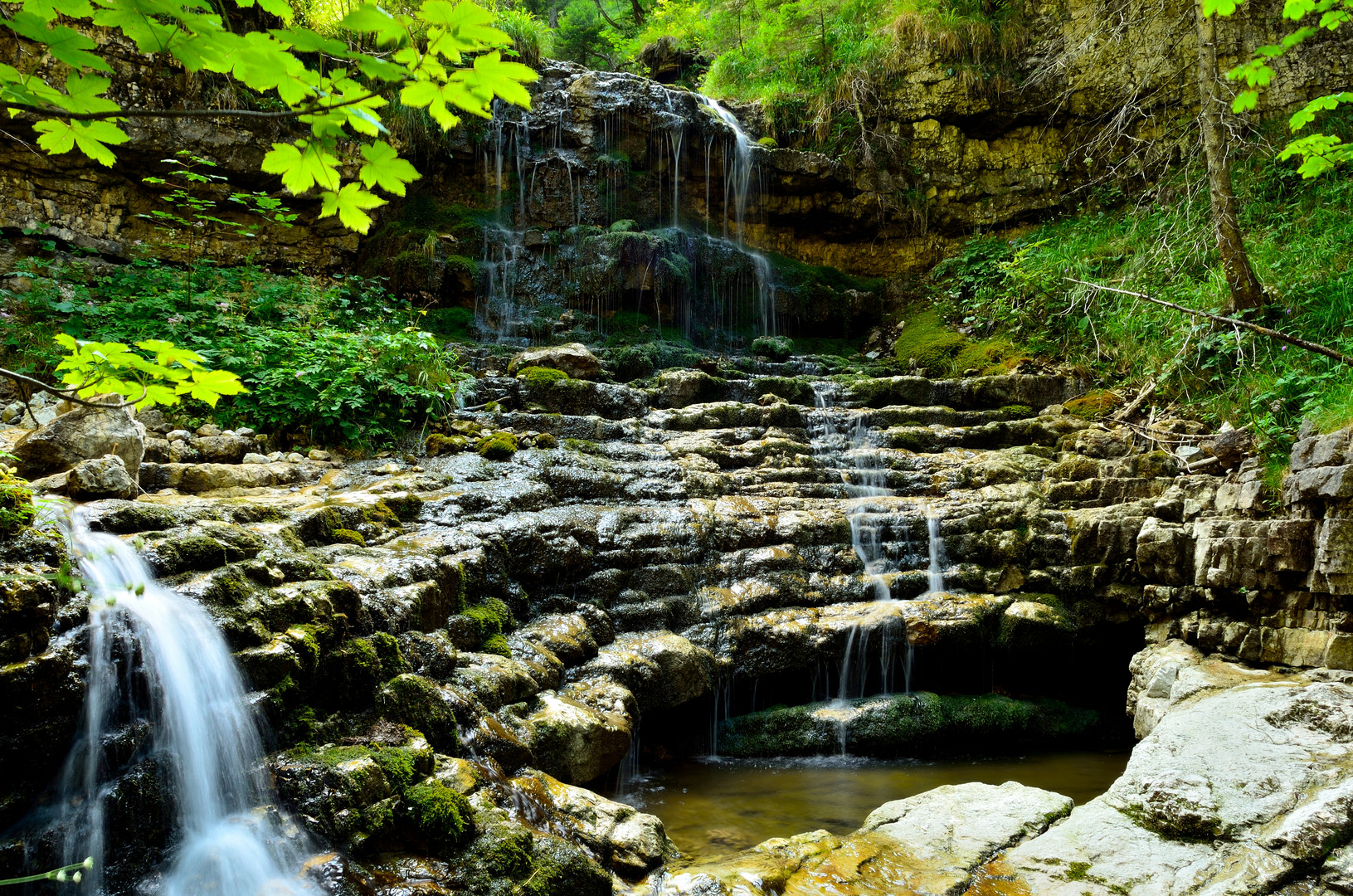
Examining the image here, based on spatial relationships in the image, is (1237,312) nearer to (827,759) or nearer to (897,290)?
(827,759)

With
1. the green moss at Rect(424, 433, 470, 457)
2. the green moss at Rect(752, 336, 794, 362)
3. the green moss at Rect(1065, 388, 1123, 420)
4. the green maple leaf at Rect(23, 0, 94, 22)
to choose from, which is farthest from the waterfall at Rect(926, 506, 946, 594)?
the green maple leaf at Rect(23, 0, 94, 22)

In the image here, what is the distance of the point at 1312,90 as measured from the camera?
35.1ft

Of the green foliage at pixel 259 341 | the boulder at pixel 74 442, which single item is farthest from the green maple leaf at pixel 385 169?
the green foliage at pixel 259 341

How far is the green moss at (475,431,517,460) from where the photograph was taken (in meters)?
6.98

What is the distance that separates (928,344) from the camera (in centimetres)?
1114

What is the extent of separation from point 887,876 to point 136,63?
12196mm

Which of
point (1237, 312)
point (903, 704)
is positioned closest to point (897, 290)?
point (1237, 312)

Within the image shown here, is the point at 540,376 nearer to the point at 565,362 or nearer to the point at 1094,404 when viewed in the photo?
the point at 565,362

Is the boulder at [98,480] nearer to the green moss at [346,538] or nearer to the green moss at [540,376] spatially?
the green moss at [346,538]

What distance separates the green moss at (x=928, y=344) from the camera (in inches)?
423

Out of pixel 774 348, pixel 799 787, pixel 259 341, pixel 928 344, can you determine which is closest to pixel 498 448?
pixel 259 341

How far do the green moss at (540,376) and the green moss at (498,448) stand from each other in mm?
1323

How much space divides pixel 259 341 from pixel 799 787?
6579 mm

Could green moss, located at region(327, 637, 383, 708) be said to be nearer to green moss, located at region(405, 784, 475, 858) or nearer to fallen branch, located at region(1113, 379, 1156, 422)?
green moss, located at region(405, 784, 475, 858)
